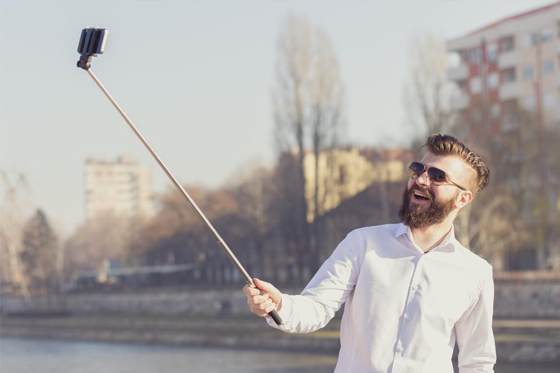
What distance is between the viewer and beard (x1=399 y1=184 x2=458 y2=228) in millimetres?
3295

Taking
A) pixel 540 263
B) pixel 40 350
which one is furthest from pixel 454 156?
pixel 540 263

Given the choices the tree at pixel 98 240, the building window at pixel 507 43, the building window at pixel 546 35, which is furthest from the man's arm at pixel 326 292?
the tree at pixel 98 240

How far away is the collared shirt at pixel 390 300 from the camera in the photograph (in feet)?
10.5

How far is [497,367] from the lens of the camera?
26.1 meters

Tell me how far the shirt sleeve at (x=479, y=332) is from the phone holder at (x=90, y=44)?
1.36 meters

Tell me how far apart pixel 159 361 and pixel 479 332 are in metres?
30.4

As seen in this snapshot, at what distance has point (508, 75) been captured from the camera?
52781 millimetres

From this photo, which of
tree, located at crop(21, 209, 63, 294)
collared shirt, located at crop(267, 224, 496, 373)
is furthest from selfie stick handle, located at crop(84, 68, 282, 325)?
tree, located at crop(21, 209, 63, 294)

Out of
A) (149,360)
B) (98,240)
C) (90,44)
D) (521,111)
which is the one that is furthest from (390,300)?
(98,240)

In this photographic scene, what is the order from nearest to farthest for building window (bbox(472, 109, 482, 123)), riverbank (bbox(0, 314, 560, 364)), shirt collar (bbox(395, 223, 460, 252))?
shirt collar (bbox(395, 223, 460, 252)) → riverbank (bbox(0, 314, 560, 364)) → building window (bbox(472, 109, 482, 123))

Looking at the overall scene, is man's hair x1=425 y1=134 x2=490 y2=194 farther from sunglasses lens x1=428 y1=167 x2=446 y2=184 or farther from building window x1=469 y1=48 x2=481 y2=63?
building window x1=469 y1=48 x2=481 y2=63

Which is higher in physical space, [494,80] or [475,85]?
[494,80]

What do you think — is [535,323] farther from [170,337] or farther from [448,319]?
[448,319]

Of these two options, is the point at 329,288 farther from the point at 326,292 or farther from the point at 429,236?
the point at 429,236
